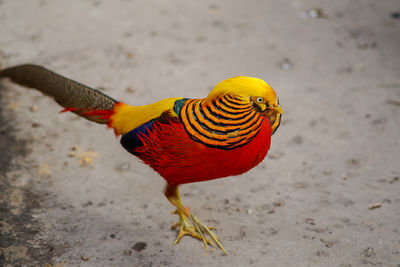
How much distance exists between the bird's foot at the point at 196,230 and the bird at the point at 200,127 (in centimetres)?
11

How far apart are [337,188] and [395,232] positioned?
68 cm

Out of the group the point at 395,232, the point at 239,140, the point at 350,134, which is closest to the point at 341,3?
the point at 350,134

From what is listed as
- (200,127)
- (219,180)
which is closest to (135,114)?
(200,127)

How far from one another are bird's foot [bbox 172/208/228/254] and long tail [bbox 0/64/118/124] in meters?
0.89

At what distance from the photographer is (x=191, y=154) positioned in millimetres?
2494

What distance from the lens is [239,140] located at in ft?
7.77

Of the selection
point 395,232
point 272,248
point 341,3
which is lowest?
point 272,248

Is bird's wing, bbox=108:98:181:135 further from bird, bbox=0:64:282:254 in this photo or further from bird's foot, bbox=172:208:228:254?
bird's foot, bbox=172:208:228:254

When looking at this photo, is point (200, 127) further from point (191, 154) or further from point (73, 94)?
point (73, 94)

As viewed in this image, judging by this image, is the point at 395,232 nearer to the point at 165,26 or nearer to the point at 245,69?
the point at 245,69

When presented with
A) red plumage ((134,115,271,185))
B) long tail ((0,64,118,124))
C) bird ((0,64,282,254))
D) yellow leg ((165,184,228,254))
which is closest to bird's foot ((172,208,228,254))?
yellow leg ((165,184,228,254))

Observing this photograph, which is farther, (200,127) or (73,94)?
(73,94)

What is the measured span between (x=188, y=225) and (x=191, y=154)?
3.11 ft

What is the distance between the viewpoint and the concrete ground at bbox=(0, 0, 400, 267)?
10.4ft
